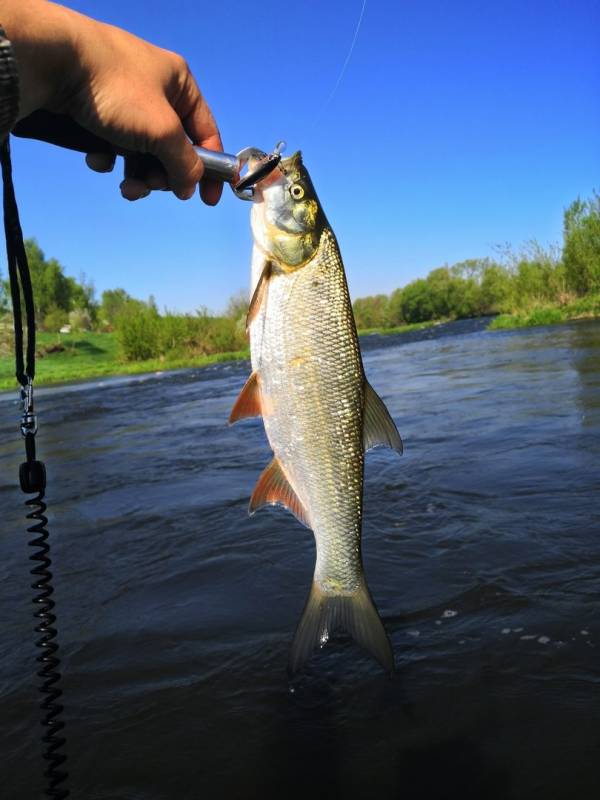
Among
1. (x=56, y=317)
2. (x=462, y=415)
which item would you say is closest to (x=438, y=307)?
(x=56, y=317)

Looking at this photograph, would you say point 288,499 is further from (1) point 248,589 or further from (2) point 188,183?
(1) point 248,589

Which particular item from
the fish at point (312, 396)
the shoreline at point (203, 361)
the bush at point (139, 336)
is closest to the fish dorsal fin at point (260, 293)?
the fish at point (312, 396)

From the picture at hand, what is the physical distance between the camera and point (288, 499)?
111 inches

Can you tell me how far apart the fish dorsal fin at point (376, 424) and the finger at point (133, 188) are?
50.1 inches

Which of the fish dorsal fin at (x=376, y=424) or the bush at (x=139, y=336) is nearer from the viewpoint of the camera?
the fish dorsal fin at (x=376, y=424)

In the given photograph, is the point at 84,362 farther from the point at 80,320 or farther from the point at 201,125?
the point at 201,125

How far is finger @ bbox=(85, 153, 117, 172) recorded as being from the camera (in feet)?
8.10

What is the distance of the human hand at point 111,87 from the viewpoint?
5.89 ft

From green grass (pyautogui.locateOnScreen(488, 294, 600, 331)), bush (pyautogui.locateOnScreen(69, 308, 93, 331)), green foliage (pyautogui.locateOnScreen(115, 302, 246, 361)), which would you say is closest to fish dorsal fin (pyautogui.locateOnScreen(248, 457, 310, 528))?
green grass (pyautogui.locateOnScreen(488, 294, 600, 331))

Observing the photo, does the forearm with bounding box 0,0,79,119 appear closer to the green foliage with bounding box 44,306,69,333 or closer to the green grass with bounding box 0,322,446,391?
the green grass with bounding box 0,322,446,391

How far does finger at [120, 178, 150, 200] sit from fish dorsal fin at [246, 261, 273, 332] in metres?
0.59

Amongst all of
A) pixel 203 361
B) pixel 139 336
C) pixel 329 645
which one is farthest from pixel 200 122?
pixel 139 336

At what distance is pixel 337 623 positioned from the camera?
8.95 ft

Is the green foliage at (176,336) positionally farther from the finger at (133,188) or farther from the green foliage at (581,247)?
the finger at (133,188)
